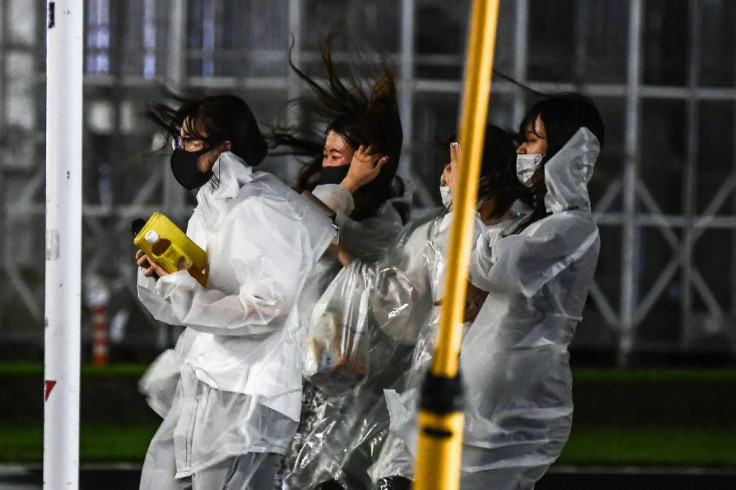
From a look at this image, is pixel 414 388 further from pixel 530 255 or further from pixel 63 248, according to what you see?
pixel 63 248

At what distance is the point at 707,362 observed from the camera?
454 inches

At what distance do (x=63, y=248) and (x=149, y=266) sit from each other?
0.30m

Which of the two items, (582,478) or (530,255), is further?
(582,478)

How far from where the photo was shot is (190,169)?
3863 mm

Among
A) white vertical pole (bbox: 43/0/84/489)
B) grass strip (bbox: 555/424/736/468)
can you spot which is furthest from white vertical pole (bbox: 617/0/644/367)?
white vertical pole (bbox: 43/0/84/489)

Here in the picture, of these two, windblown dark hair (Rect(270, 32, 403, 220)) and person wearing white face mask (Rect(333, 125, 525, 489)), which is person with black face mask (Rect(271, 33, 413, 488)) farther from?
person wearing white face mask (Rect(333, 125, 525, 489))

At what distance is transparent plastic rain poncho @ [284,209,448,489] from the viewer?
4238 mm

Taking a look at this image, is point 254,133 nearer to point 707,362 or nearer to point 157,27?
point 157,27

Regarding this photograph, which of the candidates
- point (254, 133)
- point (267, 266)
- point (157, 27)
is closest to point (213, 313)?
point (267, 266)

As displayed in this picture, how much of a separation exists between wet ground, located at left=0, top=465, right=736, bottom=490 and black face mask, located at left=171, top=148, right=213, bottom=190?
12.1 feet

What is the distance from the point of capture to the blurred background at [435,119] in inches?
444

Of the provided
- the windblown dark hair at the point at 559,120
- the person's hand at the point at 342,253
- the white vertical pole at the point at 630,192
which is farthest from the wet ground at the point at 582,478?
the windblown dark hair at the point at 559,120

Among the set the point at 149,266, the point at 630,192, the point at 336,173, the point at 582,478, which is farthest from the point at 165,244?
the point at 630,192

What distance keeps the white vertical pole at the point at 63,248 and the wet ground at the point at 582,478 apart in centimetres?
372
